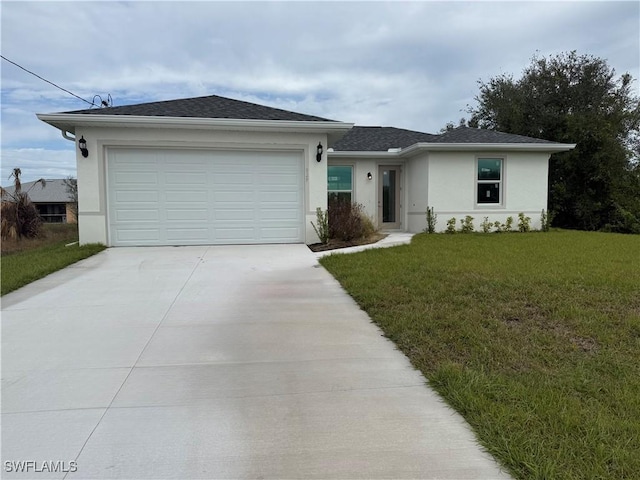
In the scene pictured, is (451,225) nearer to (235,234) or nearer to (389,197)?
(389,197)

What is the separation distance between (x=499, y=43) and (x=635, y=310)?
13.1m

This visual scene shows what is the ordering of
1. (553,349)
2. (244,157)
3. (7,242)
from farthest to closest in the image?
1. (7,242)
2. (244,157)
3. (553,349)

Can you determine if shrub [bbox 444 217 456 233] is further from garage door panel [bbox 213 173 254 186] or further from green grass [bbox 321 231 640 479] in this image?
garage door panel [bbox 213 173 254 186]

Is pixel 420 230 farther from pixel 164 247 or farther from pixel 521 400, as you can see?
pixel 521 400

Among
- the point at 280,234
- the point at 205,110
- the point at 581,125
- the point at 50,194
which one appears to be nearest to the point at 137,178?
the point at 205,110

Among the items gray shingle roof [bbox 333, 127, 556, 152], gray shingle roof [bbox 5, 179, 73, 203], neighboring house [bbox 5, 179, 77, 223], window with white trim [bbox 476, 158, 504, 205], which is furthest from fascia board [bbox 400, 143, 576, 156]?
neighboring house [bbox 5, 179, 77, 223]

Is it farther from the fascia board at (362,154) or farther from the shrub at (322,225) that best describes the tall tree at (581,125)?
the shrub at (322,225)

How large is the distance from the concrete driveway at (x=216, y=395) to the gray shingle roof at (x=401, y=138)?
10415 millimetres

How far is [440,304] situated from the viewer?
17.0 ft

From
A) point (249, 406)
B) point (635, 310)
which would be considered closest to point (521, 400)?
point (249, 406)

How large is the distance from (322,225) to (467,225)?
18.6 ft

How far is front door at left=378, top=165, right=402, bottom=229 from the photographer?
1603 centimetres

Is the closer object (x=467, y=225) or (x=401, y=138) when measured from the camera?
(x=467, y=225)

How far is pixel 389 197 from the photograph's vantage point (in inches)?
643
